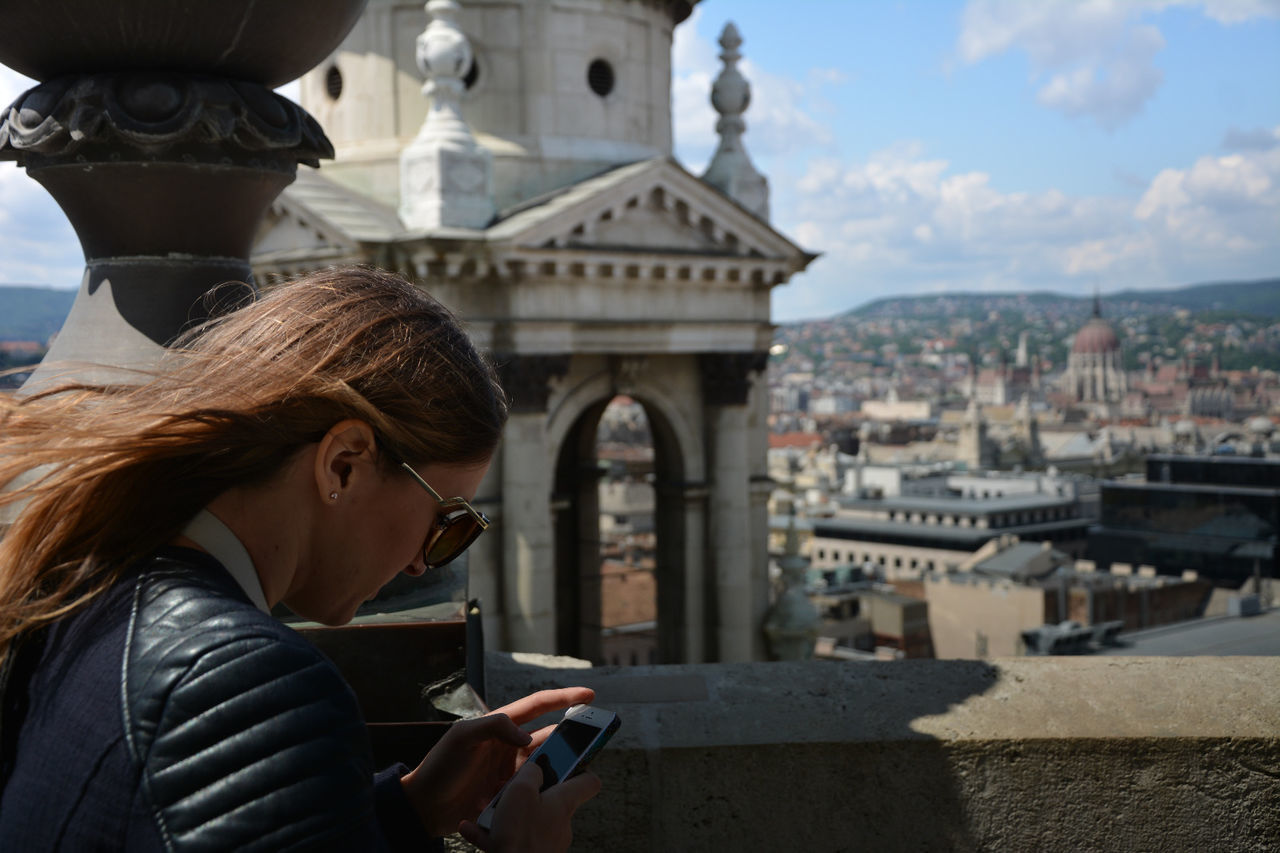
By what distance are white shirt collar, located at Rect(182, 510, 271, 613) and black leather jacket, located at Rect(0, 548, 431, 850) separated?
0.36ft

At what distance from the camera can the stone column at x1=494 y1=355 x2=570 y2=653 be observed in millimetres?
19344

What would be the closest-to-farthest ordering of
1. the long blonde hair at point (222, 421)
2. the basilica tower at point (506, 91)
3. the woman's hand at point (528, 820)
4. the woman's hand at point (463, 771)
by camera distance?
the long blonde hair at point (222, 421)
the woman's hand at point (528, 820)
the woman's hand at point (463, 771)
the basilica tower at point (506, 91)

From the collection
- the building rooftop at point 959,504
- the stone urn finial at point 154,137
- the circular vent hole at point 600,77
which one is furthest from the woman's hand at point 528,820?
the building rooftop at point 959,504

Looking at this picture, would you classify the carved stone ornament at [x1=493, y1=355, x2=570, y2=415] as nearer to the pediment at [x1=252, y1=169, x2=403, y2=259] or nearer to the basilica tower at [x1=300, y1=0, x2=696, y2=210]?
the pediment at [x1=252, y1=169, x2=403, y2=259]

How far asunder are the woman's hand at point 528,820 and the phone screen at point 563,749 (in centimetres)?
5

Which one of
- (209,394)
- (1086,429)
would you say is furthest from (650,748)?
(1086,429)

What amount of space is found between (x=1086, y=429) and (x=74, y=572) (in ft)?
506

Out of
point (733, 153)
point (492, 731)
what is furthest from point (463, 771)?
point (733, 153)

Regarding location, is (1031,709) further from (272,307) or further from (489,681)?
(272,307)

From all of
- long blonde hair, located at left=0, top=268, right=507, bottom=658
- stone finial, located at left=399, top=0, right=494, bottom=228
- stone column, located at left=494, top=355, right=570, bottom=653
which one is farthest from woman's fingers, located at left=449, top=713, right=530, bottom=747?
stone column, located at left=494, top=355, right=570, bottom=653

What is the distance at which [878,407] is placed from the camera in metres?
194

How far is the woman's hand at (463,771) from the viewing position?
1805mm

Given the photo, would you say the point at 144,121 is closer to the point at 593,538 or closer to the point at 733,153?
the point at 733,153

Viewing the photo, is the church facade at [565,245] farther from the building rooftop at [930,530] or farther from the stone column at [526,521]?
the building rooftop at [930,530]
